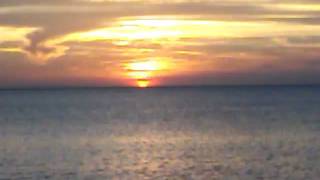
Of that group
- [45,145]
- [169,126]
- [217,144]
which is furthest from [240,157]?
[169,126]

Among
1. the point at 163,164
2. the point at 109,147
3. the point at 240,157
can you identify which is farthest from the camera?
the point at 109,147

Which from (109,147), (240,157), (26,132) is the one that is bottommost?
(240,157)

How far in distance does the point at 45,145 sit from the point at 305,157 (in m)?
20.3

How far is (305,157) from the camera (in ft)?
173

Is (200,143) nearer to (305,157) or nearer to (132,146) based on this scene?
(132,146)

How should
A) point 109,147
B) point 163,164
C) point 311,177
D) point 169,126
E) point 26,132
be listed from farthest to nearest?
point 169,126, point 26,132, point 109,147, point 163,164, point 311,177

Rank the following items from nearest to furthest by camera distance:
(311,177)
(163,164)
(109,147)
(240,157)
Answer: (311,177)
(163,164)
(240,157)
(109,147)

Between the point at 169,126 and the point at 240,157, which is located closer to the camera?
the point at 240,157

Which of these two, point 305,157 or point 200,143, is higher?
point 200,143

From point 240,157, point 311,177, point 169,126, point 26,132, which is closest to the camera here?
point 311,177

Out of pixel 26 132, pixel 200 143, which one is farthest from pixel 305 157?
pixel 26 132

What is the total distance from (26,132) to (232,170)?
37.9m

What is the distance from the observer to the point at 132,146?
6481 cm

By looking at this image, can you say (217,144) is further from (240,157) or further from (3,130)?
(3,130)
